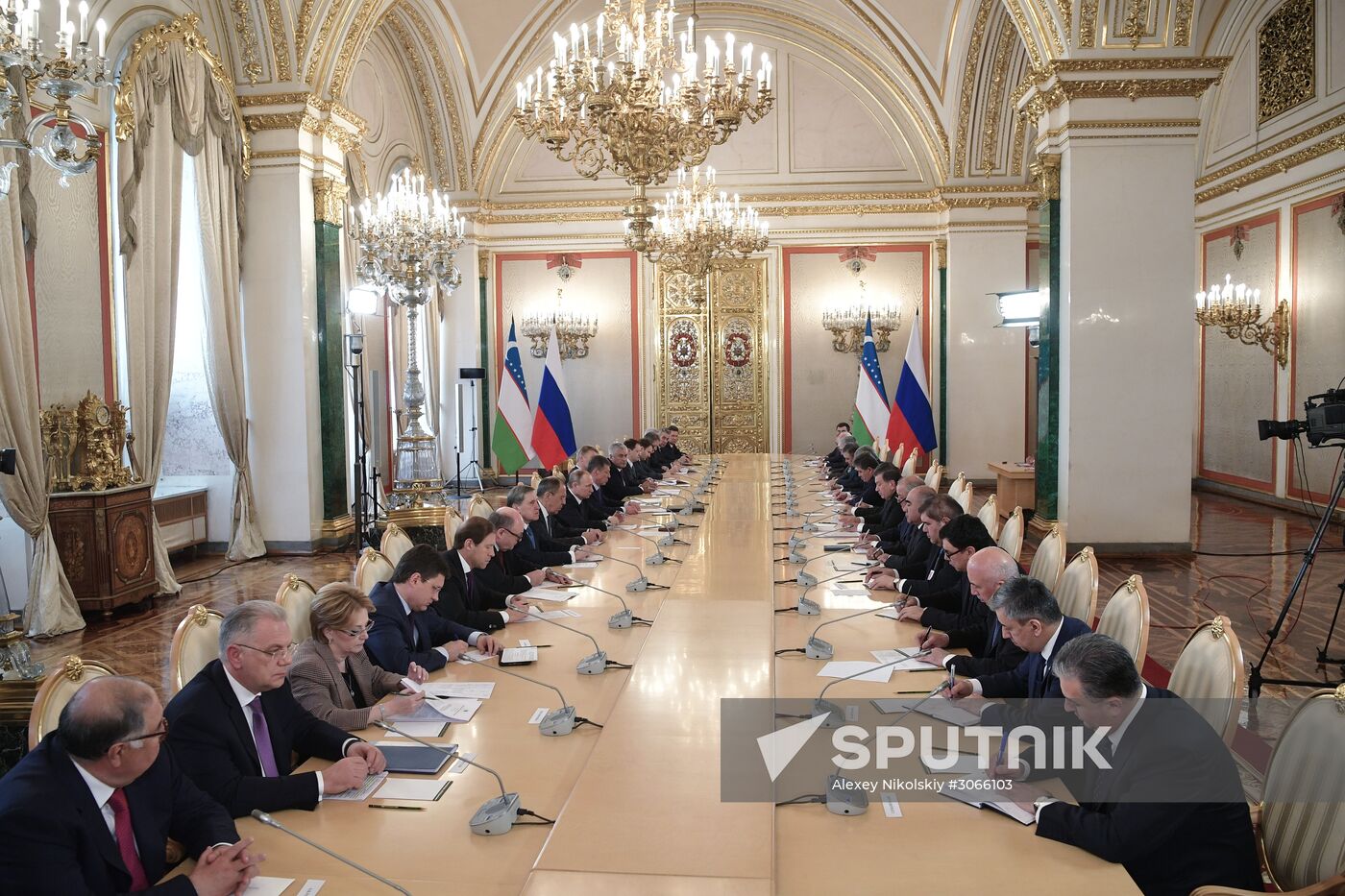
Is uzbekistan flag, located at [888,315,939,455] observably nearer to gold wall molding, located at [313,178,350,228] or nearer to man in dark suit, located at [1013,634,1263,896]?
gold wall molding, located at [313,178,350,228]

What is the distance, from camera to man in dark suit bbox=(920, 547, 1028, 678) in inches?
140

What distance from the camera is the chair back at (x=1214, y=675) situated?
2807mm

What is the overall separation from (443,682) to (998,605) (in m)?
1.93

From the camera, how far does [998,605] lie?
127 inches

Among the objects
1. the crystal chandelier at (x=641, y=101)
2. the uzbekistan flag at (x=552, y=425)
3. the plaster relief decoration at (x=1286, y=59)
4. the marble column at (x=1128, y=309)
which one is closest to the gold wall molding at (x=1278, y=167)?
the plaster relief decoration at (x=1286, y=59)

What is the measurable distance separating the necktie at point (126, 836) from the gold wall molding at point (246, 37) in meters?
8.29

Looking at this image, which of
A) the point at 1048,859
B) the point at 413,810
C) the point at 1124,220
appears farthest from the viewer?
the point at 1124,220

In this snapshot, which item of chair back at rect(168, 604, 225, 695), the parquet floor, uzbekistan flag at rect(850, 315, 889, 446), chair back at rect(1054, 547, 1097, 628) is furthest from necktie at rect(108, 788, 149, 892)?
uzbekistan flag at rect(850, 315, 889, 446)

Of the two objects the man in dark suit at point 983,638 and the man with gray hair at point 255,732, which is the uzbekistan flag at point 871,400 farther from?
the man with gray hair at point 255,732

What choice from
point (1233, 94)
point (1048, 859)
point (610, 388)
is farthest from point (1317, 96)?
point (1048, 859)

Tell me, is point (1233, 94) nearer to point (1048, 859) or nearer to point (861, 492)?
point (861, 492)

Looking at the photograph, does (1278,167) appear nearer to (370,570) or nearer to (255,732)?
(370,570)

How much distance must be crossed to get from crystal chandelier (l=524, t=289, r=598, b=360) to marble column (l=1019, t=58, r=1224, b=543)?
331 inches

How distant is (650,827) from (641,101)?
470 cm
